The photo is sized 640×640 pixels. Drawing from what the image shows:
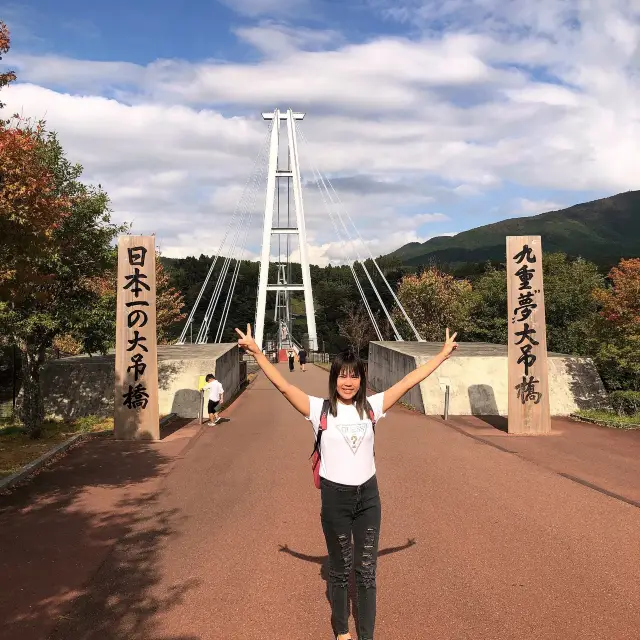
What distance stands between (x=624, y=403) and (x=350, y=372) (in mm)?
14015

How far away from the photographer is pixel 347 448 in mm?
3418

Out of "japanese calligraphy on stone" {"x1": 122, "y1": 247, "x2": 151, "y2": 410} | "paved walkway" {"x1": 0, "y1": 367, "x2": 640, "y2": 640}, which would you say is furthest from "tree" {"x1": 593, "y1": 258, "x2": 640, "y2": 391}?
"japanese calligraphy on stone" {"x1": 122, "y1": 247, "x2": 151, "y2": 410}

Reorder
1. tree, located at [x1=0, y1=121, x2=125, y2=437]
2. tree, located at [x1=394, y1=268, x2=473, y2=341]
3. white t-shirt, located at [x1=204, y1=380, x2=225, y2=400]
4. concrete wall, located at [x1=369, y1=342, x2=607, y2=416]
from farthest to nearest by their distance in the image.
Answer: tree, located at [x1=394, y1=268, x2=473, y2=341] → concrete wall, located at [x1=369, y1=342, x2=607, y2=416] → white t-shirt, located at [x1=204, y1=380, x2=225, y2=400] → tree, located at [x1=0, y1=121, x2=125, y2=437]

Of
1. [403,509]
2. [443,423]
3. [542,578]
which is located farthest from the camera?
[443,423]

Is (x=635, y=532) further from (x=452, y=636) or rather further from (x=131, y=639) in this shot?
(x=131, y=639)

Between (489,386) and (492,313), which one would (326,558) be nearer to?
(489,386)

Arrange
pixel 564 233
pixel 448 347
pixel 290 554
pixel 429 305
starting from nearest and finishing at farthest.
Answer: pixel 448 347 < pixel 290 554 < pixel 429 305 < pixel 564 233

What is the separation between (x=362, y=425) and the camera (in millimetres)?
3480

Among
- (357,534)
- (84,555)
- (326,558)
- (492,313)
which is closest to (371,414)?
(357,534)

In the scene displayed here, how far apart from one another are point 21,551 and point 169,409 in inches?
400

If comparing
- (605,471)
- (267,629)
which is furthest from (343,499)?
(605,471)

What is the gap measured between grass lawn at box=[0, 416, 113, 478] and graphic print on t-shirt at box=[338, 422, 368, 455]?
6.40 metres

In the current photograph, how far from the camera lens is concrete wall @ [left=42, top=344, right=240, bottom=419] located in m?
14.9

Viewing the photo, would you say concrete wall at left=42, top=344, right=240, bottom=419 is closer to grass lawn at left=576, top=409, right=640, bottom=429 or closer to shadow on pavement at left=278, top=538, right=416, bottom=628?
grass lawn at left=576, top=409, right=640, bottom=429
